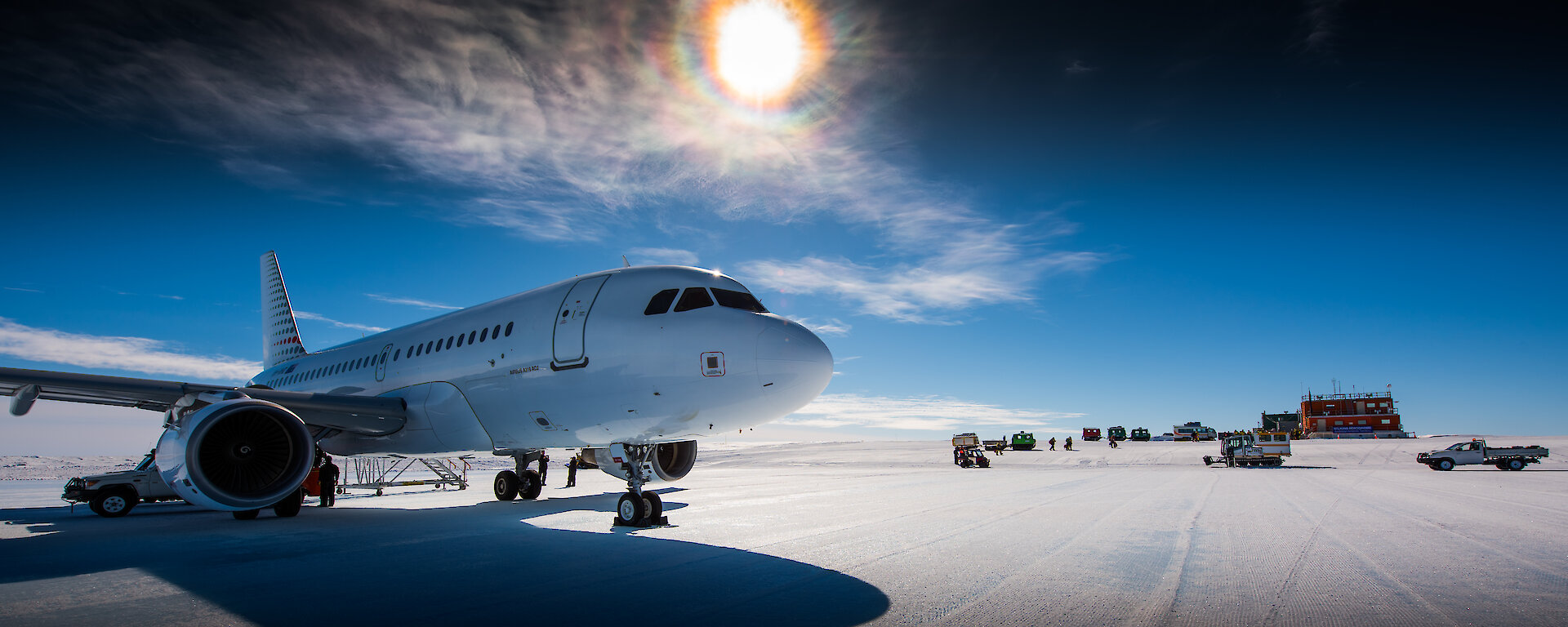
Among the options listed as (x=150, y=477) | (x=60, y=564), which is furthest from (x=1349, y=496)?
(x=150, y=477)

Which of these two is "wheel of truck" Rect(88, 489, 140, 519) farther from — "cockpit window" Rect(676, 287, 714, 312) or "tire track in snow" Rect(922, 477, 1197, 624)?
"tire track in snow" Rect(922, 477, 1197, 624)

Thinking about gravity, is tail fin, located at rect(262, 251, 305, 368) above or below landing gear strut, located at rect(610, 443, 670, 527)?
above

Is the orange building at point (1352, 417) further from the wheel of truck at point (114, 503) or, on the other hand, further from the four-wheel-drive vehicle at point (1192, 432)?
the wheel of truck at point (114, 503)

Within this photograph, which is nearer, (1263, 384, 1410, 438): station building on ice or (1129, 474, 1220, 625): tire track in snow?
(1129, 474, 1220, 625): tire track in snow

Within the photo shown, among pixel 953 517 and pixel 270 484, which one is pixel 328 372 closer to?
pixel 270 484

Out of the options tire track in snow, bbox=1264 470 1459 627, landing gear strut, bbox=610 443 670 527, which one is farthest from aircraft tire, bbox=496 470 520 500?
tire track in snow, bbox=1264 470 1459 627

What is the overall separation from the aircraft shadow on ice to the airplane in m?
1.33

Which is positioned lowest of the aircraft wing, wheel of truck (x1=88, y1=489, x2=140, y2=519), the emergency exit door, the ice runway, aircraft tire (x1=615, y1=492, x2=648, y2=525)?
wheel of truck (x1=88, y1=489, x2=140, y2=519)

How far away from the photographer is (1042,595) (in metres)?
6.30

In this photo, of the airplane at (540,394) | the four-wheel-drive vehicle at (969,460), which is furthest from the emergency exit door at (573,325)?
the four-wheel-drive vehicle at (969,460)

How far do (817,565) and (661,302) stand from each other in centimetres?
466

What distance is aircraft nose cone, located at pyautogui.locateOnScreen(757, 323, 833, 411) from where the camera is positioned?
30.9 feet

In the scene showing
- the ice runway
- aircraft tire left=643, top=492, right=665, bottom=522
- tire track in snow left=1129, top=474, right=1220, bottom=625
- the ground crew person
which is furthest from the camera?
the ground crew person

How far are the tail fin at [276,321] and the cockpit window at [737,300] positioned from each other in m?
20.9
